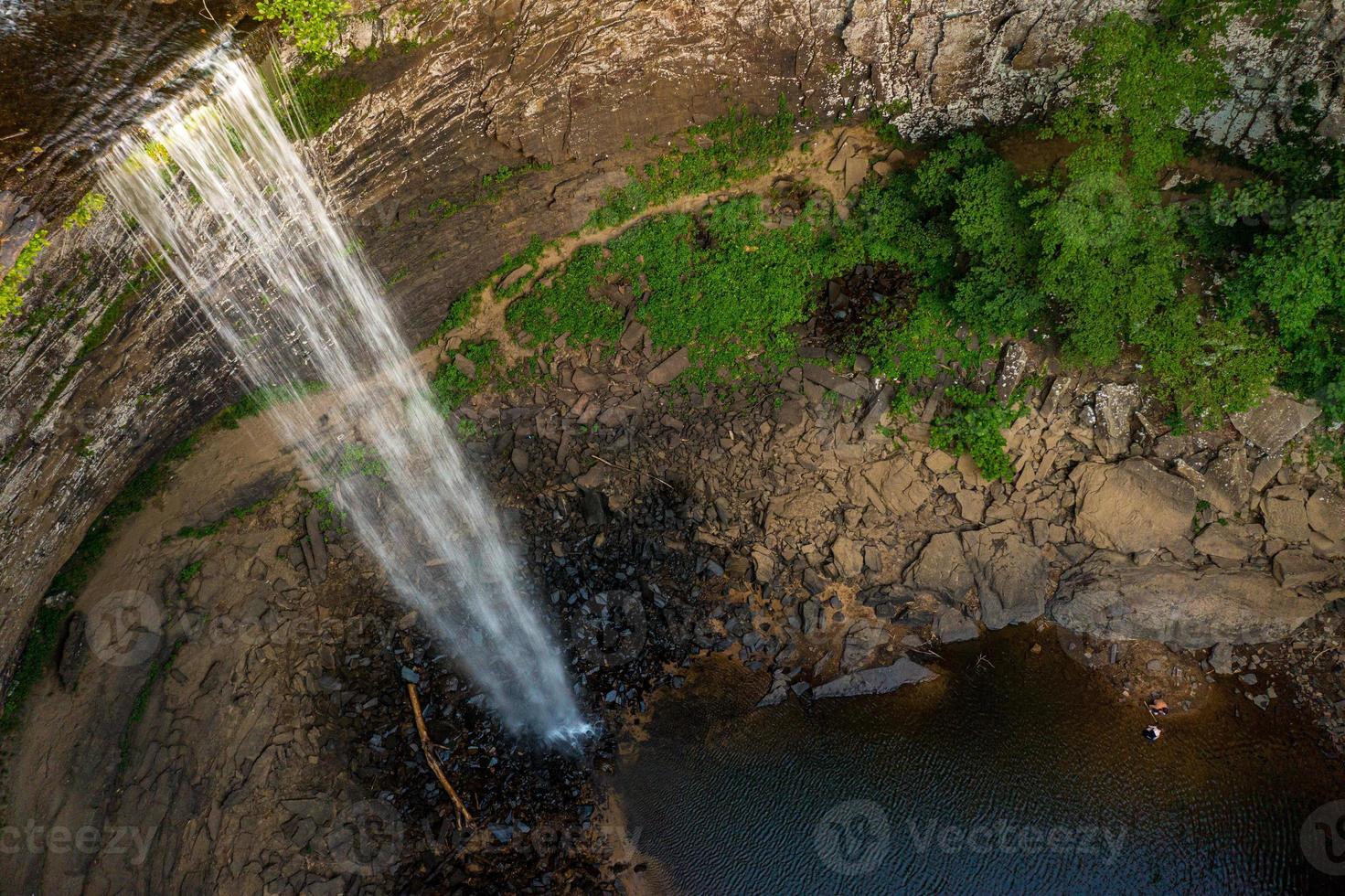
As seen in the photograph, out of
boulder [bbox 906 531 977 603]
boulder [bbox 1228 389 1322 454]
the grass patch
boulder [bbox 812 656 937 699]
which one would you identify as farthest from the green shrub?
the grass patch

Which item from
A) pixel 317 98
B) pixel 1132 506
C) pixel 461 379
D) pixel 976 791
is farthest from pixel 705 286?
pixel 976 791

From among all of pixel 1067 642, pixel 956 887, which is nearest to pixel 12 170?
pixel 956 887

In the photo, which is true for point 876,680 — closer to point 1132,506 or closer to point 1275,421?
point 1132,506

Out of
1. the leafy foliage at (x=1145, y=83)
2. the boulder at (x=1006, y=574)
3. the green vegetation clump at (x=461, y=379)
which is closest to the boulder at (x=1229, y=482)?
the boulder at (x=1006, y=574)

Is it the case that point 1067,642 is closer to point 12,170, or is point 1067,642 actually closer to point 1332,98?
point 1332,98

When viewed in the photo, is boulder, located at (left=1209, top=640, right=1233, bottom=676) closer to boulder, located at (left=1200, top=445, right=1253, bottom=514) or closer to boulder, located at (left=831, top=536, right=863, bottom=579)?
boulder, located at (left=1200, top=445, right=1253, bottom=514)
